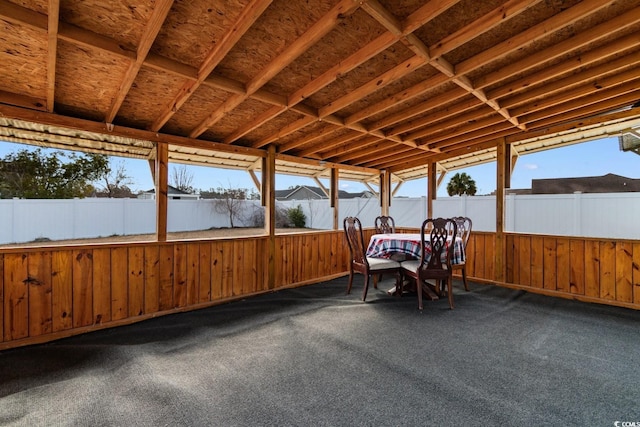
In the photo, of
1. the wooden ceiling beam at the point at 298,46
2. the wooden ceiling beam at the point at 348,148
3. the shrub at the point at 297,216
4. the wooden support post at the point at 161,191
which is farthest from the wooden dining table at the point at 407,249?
the shrub at the point at 297,216

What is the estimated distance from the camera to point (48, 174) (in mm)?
3807

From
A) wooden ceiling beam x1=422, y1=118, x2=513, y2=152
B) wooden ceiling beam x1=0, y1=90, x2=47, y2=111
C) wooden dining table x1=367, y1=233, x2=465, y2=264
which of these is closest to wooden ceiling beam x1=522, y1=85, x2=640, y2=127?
wooden ceiling beam x1=422, y1=118, x2=513, y2=152

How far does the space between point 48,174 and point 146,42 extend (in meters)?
3.45

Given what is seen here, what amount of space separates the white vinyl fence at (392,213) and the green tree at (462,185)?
61 cm

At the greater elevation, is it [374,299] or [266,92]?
[266,92]

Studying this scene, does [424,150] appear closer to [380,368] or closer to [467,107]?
[467,107]

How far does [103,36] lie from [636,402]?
3.89 meters

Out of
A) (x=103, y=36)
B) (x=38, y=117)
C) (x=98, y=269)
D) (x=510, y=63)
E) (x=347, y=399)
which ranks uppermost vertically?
(x=510, y=63)

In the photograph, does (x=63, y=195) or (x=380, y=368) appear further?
(x=63, y=195)

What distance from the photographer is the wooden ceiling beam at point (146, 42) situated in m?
1.42

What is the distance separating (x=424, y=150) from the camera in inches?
188

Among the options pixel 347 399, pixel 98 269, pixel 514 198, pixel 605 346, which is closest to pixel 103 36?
pixel 98 269

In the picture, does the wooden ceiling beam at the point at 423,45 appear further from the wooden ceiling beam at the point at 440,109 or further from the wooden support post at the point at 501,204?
the wooden support post at the point at 501,204

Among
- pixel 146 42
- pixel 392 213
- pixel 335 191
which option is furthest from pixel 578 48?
pixel 392 213
